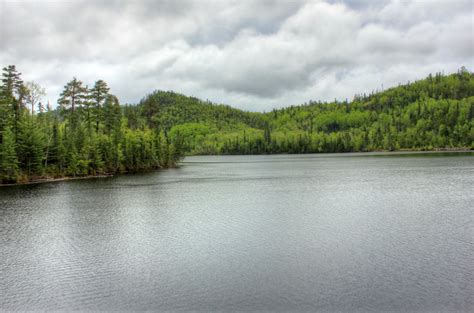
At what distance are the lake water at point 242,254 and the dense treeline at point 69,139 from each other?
28.8 meters

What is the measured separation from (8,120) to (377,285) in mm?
78104

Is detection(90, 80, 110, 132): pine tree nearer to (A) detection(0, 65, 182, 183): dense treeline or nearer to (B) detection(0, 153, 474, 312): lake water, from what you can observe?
(A) detection(0, 65, 182, 183): dense treeline

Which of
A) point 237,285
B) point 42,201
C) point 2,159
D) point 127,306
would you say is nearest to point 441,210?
point 237,285

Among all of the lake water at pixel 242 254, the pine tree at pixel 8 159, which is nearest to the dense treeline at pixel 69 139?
the pine tree at pixel 8 159

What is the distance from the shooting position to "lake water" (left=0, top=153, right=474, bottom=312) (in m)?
19.3

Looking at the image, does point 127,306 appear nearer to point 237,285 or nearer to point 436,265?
point 237,285

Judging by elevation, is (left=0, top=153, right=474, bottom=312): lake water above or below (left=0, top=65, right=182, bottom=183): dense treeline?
below

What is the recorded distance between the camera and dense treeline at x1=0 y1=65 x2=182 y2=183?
7594 cm

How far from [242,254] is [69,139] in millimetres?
73611

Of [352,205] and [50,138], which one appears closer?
[352,205]

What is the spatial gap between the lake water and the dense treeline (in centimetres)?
2882

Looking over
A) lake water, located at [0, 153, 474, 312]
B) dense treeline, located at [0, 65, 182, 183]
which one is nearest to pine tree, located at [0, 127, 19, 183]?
dense treeline, located at [0, 65, 182, 183]

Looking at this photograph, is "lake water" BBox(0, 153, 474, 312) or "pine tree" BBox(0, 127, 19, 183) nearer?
"lake water" BBox(0, 153, 474, 312)

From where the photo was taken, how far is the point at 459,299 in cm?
1847
